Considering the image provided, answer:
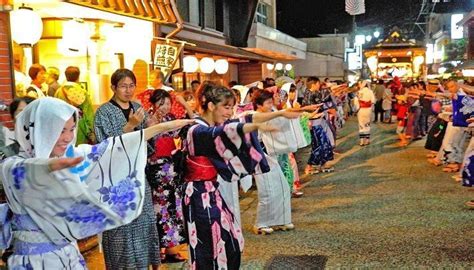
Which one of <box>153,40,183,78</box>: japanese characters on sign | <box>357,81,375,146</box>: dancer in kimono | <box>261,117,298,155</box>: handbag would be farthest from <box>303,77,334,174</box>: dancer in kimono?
<box>261,117,298,155</box>: handbag

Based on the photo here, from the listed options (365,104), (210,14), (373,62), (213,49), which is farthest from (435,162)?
(373,62)

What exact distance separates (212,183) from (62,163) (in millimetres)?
1930

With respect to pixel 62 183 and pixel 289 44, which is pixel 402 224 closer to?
pixel 62 183

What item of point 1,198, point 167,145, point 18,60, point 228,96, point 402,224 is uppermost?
point 18,60

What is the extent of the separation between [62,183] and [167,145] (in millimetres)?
3089

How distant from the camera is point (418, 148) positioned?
55.5 ft

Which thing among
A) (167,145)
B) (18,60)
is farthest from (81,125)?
(18,60)

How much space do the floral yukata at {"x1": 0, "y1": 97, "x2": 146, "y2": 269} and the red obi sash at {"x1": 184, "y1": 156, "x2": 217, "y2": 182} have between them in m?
1.08

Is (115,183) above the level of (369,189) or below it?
above

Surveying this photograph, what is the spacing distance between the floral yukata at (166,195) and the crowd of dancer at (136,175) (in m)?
0.01

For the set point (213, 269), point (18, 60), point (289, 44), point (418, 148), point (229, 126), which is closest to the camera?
point (229, 126)

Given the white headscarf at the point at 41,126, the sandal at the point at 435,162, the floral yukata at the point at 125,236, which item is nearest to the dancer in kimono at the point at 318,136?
the sandal at the point at 435,162

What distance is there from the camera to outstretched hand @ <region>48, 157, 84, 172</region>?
2.96 m

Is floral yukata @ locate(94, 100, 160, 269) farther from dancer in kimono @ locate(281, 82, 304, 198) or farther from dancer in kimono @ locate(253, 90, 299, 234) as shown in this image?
dancer in kimono @ locate(281, 82, 304, 198)
